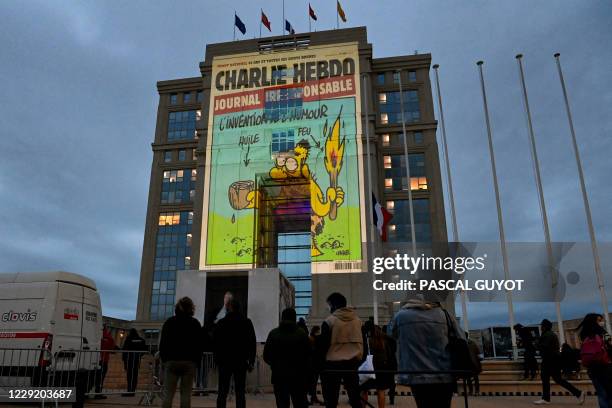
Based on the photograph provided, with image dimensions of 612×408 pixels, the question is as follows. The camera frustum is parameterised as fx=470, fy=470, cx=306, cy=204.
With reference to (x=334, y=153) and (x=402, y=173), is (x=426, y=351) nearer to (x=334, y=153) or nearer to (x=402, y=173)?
(x=334, y=153)

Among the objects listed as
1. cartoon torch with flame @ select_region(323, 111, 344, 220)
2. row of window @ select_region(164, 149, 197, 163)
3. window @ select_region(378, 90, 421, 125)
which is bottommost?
cartoon torch with flame @ select_region(323, 111, 344, 220)

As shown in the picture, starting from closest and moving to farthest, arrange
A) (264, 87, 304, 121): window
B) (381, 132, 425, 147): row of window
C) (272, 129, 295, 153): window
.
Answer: (272, 129, 295, 153): window → (264, 87, 304, 121): window → (381, 132, 425, 147): row of window

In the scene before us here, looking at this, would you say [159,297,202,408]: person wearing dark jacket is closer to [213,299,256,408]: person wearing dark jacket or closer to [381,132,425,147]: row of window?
[213,299,256,408]: person wearing dark jacket

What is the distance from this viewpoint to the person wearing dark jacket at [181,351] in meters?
6.68

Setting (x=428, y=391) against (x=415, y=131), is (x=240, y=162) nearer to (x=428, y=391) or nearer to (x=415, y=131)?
(x=415, y=131)

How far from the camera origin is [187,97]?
68.4 meters

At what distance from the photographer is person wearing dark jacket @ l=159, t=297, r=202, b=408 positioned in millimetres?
6684

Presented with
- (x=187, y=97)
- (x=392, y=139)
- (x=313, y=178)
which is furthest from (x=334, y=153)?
(x=187, y=97)

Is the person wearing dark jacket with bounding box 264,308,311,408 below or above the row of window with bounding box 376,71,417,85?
below

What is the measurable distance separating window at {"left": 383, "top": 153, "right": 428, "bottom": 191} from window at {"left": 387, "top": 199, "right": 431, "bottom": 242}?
6.61ft

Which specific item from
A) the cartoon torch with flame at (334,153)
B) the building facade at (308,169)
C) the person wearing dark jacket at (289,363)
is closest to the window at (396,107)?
the building facade at (308,169)

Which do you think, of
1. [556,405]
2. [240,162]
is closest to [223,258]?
[240,162]

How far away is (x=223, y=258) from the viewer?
45844 mm

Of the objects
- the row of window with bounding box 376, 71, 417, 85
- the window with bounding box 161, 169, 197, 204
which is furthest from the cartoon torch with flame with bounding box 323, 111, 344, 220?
the window with bounding box 161, 169, 197, 204
